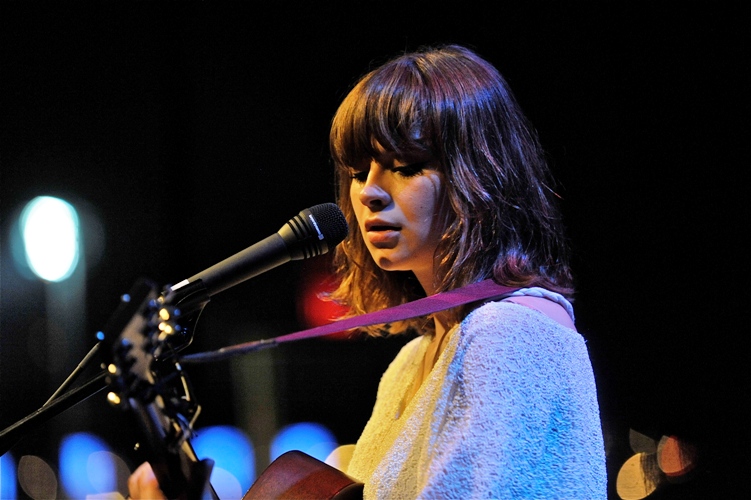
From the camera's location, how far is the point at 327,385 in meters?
1.75

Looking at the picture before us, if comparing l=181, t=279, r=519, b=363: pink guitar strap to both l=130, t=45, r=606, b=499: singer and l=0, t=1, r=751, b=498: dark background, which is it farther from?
l=0, t=1, r=751, b=498: dark background

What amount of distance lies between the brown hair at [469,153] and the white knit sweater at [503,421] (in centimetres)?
13

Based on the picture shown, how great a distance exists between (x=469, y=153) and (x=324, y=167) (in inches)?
25.9

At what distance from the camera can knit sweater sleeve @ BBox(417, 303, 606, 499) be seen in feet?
2.68

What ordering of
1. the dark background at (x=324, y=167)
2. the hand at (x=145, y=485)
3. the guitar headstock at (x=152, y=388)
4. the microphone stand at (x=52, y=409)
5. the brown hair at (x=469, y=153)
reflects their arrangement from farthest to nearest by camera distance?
the dark background at (x=324, y=167)
the brown hair at (x=469, y=153)
the hand at (x=145, y=485)
the microphone stand at (x=52, y=409)
the guitar headstock at (x=152, y=388)

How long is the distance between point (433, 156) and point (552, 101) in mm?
481

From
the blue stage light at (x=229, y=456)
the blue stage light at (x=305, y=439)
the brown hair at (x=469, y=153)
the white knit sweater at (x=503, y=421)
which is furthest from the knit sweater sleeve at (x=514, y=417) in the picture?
the blue stage light at (x=229, y=456)

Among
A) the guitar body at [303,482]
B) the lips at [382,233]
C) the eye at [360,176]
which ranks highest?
the eye at [360,176]

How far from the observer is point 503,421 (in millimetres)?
832

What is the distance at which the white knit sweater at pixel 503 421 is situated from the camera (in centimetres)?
82

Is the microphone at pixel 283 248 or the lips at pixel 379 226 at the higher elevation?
the microphone at pixel 283 248

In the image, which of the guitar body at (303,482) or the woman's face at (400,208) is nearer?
the guitar body at (303,482)

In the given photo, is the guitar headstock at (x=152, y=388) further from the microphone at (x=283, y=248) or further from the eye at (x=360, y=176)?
the eye at (x=360, y=176)

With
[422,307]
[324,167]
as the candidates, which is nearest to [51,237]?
[324,167]
